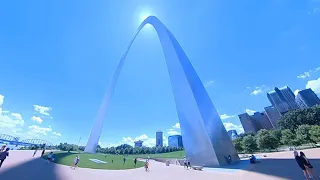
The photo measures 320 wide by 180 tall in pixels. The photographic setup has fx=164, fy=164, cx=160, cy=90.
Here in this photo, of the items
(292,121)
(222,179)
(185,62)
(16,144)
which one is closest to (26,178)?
(222,179)

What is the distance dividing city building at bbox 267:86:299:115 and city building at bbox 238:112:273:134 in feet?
29.5

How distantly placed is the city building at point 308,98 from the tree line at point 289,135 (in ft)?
135

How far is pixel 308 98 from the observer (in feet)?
276

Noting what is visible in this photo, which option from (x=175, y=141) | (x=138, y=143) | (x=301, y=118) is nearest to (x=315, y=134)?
(x=301, y=118)

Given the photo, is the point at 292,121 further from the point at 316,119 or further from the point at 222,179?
the point at 222,179

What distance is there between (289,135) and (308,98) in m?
65.3

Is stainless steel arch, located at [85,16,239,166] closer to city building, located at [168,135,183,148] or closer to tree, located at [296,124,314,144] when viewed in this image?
tree, located at [296,124,314,144]

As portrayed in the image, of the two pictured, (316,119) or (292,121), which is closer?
(316,119)

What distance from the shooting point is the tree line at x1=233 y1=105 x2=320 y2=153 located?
35250 mm

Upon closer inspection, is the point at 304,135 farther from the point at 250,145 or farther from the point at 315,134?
the point at 250,145

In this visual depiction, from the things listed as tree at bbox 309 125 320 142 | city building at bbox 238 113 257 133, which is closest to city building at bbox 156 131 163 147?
city building at bbox 238 113 257 133

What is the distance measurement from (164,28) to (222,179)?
1936 centimetres

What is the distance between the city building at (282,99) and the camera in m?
93.7

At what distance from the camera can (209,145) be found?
14.8 m
